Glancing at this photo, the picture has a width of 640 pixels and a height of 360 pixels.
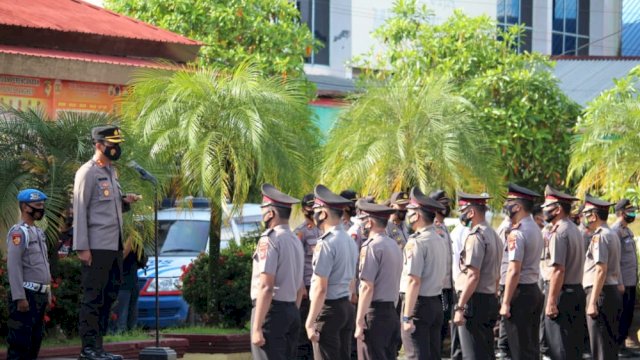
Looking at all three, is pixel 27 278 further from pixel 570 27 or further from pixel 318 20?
pixel 570 27

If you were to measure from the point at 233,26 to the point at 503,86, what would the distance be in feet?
18.6

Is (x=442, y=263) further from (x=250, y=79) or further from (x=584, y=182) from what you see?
(x=584, y=182)

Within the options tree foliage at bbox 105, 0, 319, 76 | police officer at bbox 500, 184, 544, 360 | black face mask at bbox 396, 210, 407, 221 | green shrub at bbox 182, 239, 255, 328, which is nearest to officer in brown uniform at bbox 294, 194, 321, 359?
black face mask at bbox 396, 210, 407, 221

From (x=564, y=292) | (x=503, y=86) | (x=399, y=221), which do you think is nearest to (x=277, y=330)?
(x=564, y=292)

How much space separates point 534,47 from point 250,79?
113 feet

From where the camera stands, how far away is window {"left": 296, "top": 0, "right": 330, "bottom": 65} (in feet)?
132

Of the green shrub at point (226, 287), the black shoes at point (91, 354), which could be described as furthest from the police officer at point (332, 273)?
the green shrub at point (226, 287)

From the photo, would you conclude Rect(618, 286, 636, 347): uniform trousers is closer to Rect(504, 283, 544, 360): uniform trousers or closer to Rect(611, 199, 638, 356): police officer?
Rect(611, 199, 638, 356): police officer

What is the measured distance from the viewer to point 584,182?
21156mm

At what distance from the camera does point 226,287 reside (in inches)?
621

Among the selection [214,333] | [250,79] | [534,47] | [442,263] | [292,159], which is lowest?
[214,333]

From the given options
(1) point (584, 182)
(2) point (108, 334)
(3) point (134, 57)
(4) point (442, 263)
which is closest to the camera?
(4) point (442, 263)

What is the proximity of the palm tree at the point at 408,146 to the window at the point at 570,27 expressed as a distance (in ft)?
105

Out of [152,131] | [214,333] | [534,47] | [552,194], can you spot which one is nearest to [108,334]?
[214,333]
